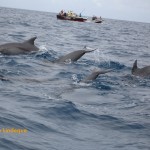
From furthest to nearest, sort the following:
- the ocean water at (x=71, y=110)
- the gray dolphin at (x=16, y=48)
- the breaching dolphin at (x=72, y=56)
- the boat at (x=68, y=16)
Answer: the boat at (x=68, y=16) < the gray dolphin at (x=16, y=48) < the breaching dolphin at (x=72, y=56) < the ocean water at (x=71, y=110)

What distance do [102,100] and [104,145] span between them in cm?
394

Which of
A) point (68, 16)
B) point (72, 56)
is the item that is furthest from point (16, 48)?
point (68, 16)

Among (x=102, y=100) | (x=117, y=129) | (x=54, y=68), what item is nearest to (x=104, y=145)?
(x=117, y=129)

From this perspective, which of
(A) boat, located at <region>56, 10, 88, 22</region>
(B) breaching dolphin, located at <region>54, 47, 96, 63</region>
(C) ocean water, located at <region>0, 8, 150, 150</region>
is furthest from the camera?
(A) boat, located at <region>56, 10, 88, 22</region>

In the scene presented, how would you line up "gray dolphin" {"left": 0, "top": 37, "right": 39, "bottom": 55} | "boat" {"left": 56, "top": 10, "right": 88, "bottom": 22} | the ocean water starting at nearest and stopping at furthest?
the ocean water < "gray dolphin" {"left": 0, "top": 37, "right": 39, "bottom": 55} < "boat" {"left": 56, "top": 10, "right": 88, "bottom": 22}

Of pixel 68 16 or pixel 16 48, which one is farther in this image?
pixel 68 16

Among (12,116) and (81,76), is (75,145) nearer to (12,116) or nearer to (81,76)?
(12,116)

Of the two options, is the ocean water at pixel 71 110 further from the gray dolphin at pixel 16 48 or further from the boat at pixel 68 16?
the boat at pixel 68 16

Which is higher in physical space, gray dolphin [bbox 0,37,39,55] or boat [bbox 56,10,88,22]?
gray dolphin [bbox 0,37,39,55]

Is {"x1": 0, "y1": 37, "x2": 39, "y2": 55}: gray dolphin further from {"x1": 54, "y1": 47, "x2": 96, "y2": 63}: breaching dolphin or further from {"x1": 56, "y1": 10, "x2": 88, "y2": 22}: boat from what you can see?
{"x1": 56, "y1": 10, "x2": 88, "y2": 22}: boat

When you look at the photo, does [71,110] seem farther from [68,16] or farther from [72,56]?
[68,16]

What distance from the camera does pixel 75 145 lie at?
25.0 feet

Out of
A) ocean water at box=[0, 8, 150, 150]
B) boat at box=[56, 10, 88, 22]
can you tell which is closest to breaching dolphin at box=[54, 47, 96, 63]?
ocean water at box=[0, 8, 150, 150]

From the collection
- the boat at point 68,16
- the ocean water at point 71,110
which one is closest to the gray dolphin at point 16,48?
the ocean water at point 71,110
